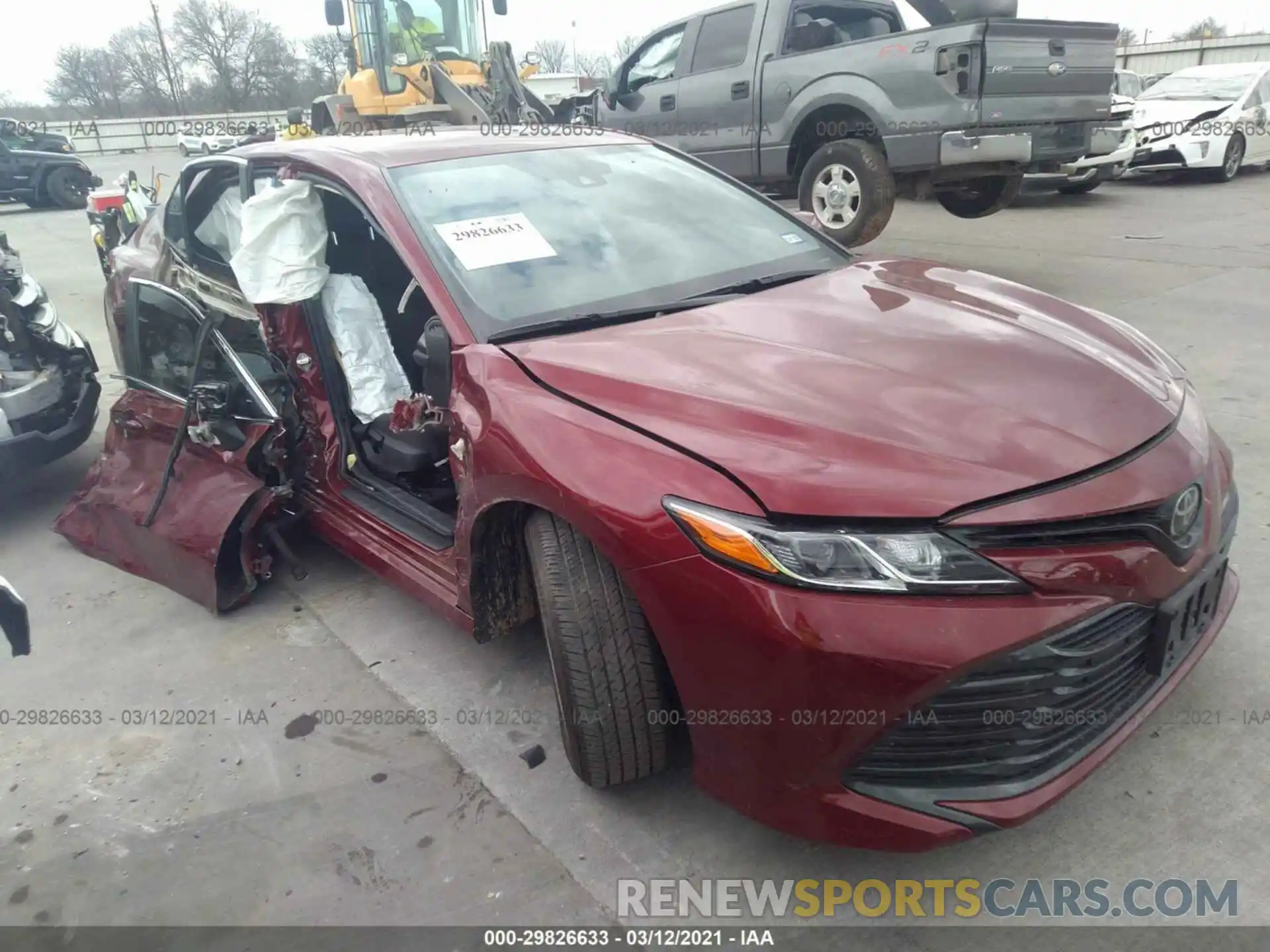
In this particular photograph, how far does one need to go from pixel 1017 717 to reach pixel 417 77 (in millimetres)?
9950

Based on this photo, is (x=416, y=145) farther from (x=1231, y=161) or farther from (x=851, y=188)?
(x=1231, y=161)

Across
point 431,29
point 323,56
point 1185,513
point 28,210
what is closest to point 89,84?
point 323,56

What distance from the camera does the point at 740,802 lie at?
1.90 metres

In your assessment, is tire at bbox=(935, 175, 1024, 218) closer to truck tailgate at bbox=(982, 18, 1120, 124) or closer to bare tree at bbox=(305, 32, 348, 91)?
truck tailgate at bbox=(982, 18, 1120, 124)

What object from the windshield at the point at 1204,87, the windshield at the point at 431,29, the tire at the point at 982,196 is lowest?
the tire at the point at 982,196

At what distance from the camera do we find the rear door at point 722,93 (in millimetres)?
7688

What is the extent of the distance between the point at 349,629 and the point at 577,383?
157cm

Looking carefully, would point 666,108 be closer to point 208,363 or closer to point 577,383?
point 208,363

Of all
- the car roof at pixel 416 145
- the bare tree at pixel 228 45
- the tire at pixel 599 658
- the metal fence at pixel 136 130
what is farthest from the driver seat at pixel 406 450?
the bare tree at pixel 228 45

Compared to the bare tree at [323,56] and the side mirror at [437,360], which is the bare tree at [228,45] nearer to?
the bare tree at [323,56]

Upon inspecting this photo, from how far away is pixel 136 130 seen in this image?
123 feet

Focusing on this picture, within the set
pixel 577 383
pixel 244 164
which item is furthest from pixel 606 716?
pixel 244 164

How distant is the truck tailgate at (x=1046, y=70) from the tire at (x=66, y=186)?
17726mm

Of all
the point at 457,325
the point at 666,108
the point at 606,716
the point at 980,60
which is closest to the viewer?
the point at 606,716
